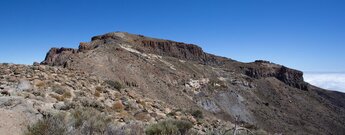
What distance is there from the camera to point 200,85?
55875 millimetres

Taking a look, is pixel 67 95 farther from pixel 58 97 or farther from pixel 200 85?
pixel 200 85

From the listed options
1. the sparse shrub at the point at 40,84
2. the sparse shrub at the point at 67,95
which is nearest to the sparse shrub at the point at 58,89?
the sparse shrub at the point at 67,95

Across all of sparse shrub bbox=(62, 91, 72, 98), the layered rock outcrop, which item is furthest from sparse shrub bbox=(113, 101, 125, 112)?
the layered rock outcrop

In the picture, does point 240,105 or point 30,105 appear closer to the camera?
point 30,105

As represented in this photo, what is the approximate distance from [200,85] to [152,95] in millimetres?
Answer: 19071

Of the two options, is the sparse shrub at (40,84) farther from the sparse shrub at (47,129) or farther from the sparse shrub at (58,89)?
the sparse shrub at (47,129)

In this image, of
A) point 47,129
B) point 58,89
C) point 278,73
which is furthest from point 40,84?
point 278,73

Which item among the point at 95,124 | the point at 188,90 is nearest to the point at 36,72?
the point at 95,124

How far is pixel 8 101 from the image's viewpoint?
476 inches

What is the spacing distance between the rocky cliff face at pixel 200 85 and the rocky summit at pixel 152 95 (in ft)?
0.75

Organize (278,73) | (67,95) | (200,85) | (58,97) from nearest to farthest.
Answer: (58,97) → (67,95) → (200,85) → (278,73)

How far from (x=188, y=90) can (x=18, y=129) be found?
141 feet

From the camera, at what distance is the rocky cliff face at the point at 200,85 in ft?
136

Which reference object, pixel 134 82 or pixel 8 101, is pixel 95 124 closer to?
pixel 8 101
